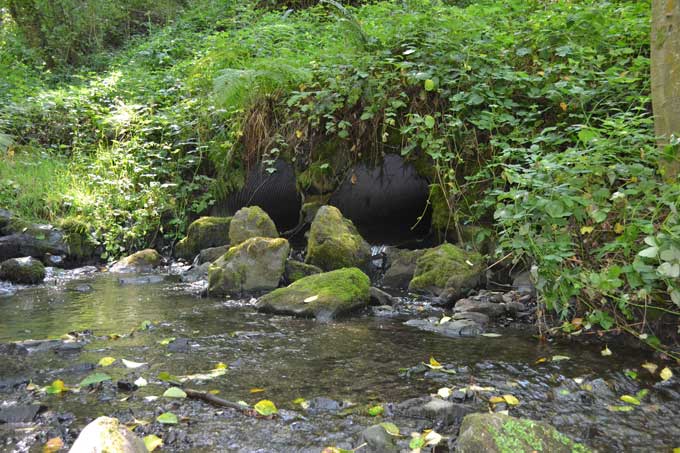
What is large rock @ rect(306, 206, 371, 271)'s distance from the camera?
6.16 m

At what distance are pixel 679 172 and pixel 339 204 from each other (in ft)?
16.7

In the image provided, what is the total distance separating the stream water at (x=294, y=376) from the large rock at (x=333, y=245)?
1393 mm

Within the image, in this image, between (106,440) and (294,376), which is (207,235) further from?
(106,440)

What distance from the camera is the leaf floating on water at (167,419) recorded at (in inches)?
103

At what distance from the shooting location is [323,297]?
4.74 m

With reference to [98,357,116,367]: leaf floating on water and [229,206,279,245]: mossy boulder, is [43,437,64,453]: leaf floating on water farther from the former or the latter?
[229,206,279,245]: mossy boulder

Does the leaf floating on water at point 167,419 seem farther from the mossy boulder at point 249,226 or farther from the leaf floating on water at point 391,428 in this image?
the mossy boulder at point 249,226

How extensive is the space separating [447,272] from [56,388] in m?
3.53

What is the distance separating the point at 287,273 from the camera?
589 cm

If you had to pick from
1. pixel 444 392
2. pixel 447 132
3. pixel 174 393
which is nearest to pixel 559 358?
pixel 444 392

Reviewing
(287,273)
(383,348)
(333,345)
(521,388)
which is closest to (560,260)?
(521,388)

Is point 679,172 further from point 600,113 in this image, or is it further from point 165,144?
point 165,144

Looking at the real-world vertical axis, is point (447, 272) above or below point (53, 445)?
below

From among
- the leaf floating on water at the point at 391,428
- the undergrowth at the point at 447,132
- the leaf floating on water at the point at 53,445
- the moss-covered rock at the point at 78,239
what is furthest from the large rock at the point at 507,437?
the moss-covered rock at the point at 78,239
